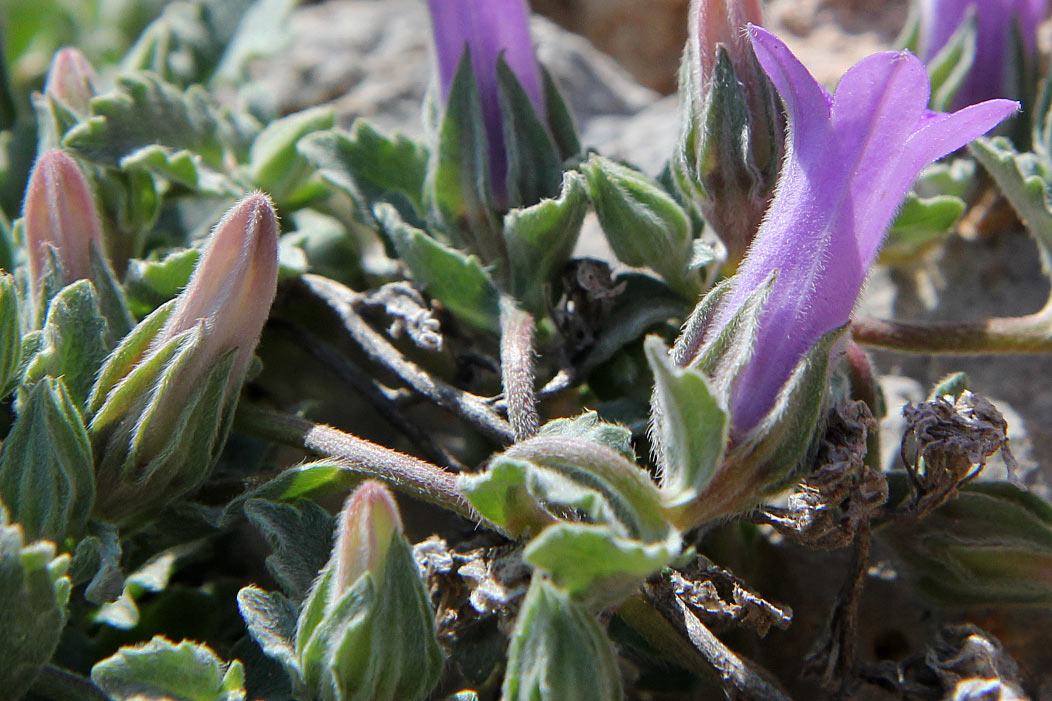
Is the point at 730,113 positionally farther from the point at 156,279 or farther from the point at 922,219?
the point at 156,279

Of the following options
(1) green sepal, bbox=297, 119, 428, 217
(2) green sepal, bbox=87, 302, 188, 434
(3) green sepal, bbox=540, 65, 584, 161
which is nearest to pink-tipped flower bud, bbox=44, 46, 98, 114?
(1) green sepal, bbox=297, 119, 428, 217

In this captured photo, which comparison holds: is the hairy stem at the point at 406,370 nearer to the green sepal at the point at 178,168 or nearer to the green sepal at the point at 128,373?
the green sepal at the point at 178,168

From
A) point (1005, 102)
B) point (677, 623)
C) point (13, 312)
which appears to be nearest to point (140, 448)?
point (13, 312)

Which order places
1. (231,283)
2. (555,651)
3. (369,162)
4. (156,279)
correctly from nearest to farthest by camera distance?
(555,651)
(231,283)
(156,279)
(369,162)

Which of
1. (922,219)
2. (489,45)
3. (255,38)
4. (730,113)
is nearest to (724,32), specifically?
(730,113)

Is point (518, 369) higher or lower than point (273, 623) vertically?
higher
